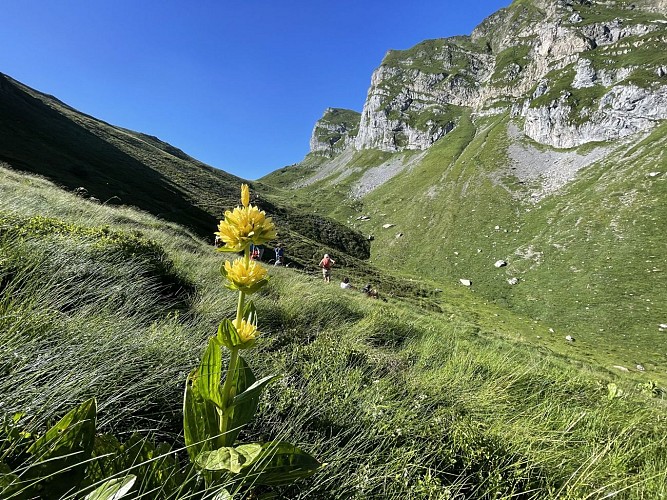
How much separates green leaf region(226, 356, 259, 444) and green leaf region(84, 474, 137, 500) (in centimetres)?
59

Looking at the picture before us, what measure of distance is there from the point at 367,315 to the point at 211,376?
702cm

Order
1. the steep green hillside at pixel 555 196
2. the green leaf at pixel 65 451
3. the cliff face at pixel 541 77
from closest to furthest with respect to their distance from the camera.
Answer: the green leaf at pixel 65 451, the steep green hillside at pixel 555 196, the cliff face at pixel 541 77

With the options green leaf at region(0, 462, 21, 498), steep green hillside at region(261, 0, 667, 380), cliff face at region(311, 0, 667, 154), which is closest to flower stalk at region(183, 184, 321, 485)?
green leaf at region(0, 462, 21, 498)

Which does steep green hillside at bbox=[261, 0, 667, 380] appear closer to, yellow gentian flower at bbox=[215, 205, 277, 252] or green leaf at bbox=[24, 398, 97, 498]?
yellow gentian flower at bbox=[215, 205, 277, 252]

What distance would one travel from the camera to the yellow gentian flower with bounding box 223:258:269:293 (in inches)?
81.4

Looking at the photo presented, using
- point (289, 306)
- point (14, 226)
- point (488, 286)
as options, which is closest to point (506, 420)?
point (289, 306)

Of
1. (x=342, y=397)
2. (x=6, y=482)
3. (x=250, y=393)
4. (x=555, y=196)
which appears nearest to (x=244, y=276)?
(x=250, y=393)

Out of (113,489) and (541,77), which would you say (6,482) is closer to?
(113,489)

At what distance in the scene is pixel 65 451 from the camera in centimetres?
174

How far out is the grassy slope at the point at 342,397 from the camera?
2.66 meters

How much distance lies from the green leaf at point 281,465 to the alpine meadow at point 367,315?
15 millimetres

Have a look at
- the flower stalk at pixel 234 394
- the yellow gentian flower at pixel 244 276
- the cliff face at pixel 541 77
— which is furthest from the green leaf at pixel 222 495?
the cliff face at pixel 541 77

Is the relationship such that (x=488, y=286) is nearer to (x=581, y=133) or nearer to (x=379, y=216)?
(x=379, y=216)

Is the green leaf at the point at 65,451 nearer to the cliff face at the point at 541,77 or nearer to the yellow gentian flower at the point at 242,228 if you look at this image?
the yellow gentian flower at the point at 242,228
